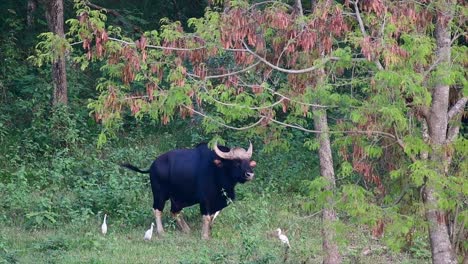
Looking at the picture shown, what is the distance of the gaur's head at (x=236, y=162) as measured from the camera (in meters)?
14.4

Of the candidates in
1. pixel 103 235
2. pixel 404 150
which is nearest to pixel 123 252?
pixel 103 235

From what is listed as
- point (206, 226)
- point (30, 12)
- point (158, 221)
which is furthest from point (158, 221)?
point (30, 12)

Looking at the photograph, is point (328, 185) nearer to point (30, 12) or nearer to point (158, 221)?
point (158, 221)

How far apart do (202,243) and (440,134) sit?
474 centimetres

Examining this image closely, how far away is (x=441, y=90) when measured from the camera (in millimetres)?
9680

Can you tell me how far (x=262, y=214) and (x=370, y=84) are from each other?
5.33m

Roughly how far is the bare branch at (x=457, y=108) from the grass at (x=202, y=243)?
2029 mm

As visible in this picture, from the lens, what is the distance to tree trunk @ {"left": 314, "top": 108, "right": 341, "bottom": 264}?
31.9 feet

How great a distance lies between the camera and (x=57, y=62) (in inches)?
722

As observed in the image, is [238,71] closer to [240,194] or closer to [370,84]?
[370,84]

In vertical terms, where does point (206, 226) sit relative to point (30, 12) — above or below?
below

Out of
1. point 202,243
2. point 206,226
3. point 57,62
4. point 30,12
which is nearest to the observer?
point 202,243

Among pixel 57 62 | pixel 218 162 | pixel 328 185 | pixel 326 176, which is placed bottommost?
pixel 218 162

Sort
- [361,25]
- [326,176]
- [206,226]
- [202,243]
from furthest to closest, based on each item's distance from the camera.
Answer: [206,226] < [202,243] < [326,176] < [361,25]
